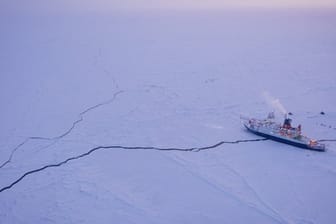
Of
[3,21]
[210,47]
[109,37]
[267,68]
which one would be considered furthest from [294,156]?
[3,21]

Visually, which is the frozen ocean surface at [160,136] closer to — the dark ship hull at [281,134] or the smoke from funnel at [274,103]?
the dark ship hull at [281,134]

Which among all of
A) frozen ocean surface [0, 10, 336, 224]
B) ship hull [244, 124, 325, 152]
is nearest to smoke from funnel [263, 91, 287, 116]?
frozen ocean surface [0, 10, 336, 224]

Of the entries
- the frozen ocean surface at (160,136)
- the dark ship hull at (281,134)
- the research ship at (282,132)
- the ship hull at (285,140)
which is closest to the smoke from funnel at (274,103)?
the frozen ocean surface at (160,136)

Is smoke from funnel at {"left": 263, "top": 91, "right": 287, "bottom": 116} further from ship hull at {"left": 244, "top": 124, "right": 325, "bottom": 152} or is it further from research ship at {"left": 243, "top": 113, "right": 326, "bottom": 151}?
ship hull at {"left": 244, "top": 124, "right": 325, "bottom": 152}

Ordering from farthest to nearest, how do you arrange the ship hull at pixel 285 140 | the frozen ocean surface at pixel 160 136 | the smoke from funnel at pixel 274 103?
the smoke from funnel at pixel 274 103 → the ship hull at pixel 285 140 → the frozen ocean surface at pixel 160 136

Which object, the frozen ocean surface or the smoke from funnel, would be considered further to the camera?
the smoke from funnel

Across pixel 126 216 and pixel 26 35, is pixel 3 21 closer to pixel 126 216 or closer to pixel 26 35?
pixel 26 35

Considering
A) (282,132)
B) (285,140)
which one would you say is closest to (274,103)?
(282,132)
